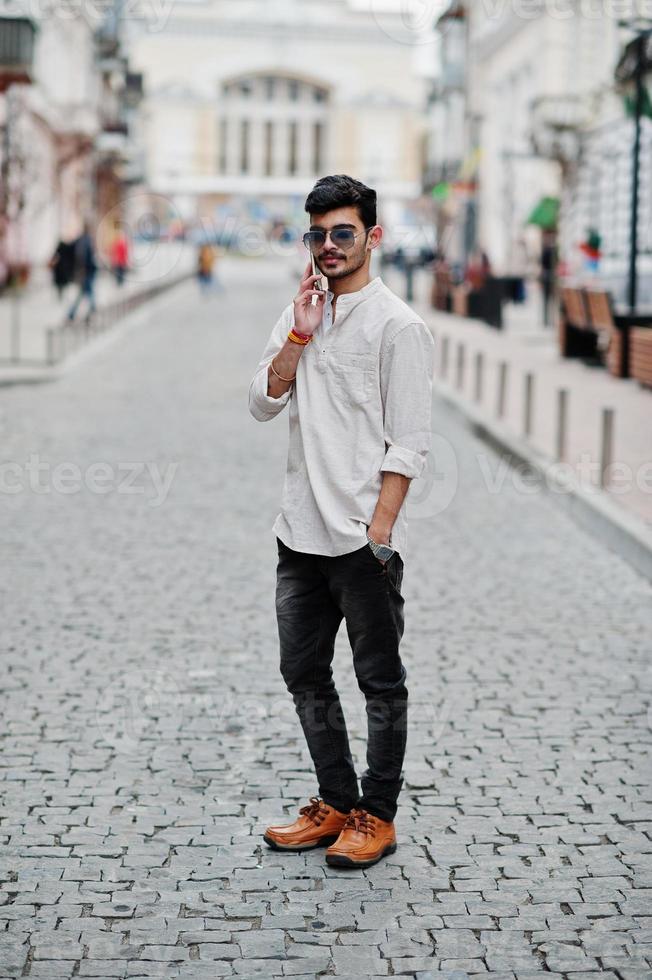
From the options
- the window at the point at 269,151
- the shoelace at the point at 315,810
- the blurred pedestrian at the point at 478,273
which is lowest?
the shoelace at the point at 315,810

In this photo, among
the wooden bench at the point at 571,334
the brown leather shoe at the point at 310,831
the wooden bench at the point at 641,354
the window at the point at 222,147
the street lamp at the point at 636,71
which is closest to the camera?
the brown leather shoe at the point at 310,831

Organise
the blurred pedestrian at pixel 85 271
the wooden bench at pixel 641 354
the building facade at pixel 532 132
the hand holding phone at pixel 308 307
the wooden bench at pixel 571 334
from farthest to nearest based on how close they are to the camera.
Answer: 1. the building facade at pixel 532 132
2. the blurred pedestrian at pixel 85 271
3. the wooden bench at pixel 571 334
4. the wooden bench at pixel 641 354
5. the hand holding phone at pixel 308 307

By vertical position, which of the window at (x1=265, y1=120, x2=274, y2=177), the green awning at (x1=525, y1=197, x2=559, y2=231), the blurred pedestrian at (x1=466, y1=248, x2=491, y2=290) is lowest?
the blurred pedestrian at (x1=466, y1=248, x2=491, y2=290)

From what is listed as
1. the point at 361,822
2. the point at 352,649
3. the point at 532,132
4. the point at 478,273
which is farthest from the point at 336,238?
the point at 478,273

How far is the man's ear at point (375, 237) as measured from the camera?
4.14 m

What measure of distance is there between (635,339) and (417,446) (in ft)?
46.1

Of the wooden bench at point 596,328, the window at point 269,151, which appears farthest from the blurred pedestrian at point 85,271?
the window at point 269,151

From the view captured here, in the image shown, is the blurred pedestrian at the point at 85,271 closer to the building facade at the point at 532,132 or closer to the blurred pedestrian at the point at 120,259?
the building facade at the point at 532,132

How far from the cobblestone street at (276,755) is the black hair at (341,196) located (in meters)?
1.78

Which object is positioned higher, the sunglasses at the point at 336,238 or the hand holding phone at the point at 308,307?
the sunglasses at the point at 336,238

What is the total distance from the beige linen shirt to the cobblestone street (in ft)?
3.14

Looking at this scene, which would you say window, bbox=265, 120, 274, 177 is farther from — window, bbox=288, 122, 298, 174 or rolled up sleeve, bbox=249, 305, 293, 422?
rolled up sleeve, bbox=249, 305, 293, 422

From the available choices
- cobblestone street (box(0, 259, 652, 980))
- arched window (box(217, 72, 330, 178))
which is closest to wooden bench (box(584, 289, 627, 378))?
cobblestone street (box(0, 259, 652, 980))

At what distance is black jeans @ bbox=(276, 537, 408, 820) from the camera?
4199 mm
